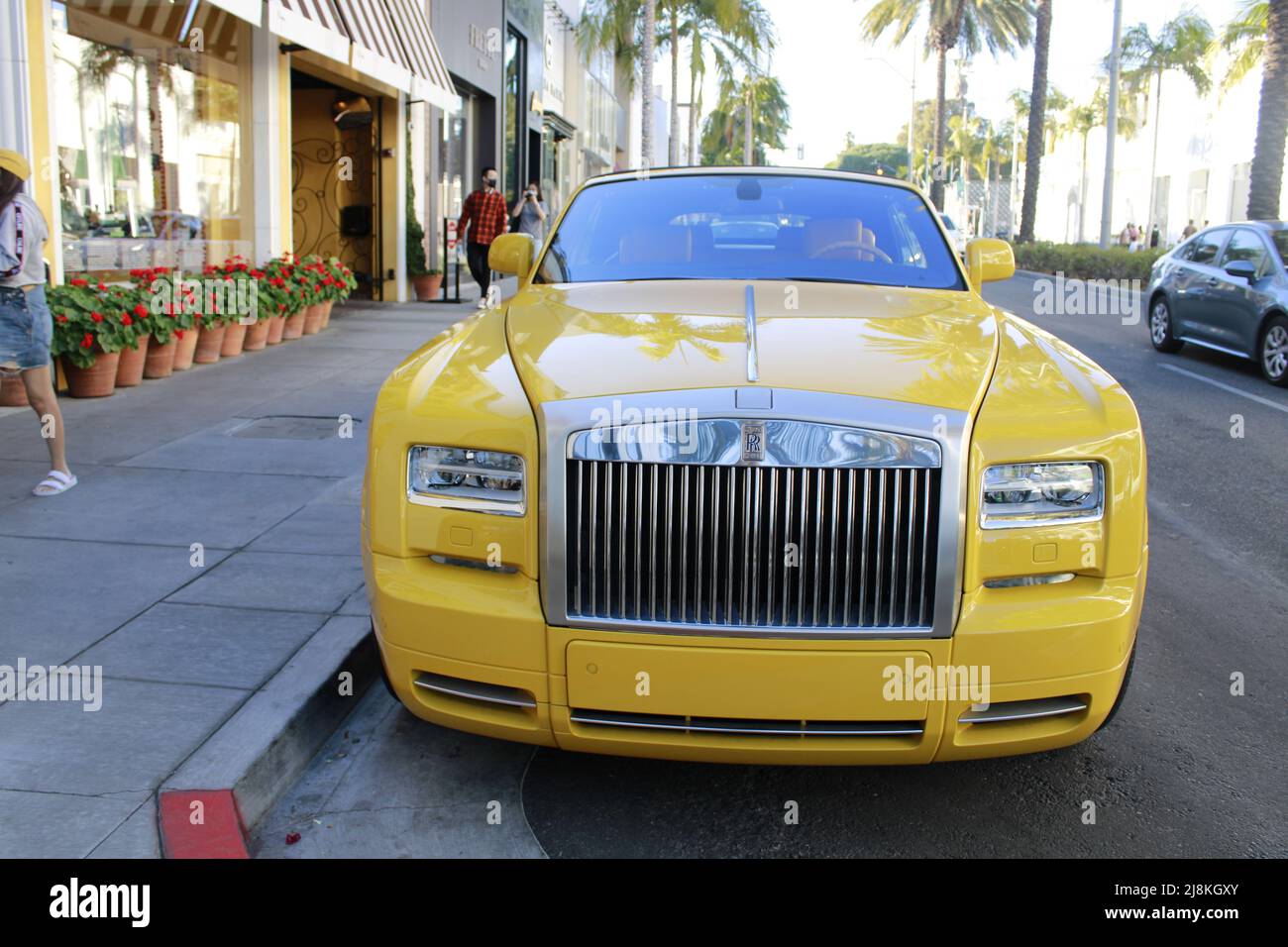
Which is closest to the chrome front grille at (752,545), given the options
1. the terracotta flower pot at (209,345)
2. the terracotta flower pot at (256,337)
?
the terracotta flower pot at (209,345)

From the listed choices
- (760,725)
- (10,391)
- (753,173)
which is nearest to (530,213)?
(10,391)

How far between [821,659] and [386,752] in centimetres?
158

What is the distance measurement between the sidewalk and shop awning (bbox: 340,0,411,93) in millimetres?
5271

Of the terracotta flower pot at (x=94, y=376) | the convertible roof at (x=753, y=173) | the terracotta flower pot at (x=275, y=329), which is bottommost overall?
the terracotta flower pot at (x=94, y=376)

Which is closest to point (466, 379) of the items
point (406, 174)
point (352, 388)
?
point (352, 388)

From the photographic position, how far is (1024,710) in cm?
297

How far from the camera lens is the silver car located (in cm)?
1162

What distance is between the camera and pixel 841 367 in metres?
3.06

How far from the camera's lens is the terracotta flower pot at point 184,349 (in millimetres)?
10352

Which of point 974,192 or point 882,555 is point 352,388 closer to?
point 882,555

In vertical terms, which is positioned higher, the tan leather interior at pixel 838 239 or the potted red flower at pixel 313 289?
the tan leather interior at pixel 838 239

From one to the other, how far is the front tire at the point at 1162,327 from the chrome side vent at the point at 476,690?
41.5ft
